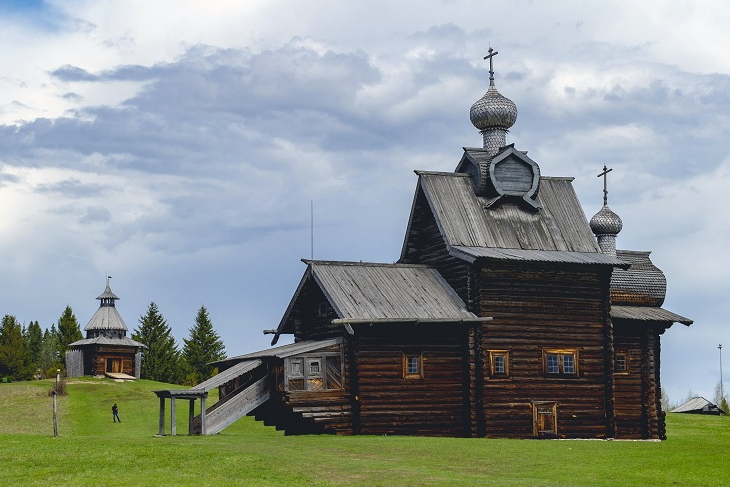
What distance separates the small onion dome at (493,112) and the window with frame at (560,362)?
→ 12.1m

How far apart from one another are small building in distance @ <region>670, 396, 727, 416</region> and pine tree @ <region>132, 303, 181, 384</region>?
4569 centimetres

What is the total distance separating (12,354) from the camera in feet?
335

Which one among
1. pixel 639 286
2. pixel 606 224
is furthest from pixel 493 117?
pixel 639 286

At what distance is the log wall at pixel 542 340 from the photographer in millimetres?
44219

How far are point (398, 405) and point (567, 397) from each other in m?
7.95

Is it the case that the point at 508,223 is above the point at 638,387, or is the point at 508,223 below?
above

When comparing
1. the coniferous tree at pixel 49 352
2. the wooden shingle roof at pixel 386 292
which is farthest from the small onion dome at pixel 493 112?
the coniferous tree at pixel 49 352

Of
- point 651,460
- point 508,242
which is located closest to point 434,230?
point 508,242

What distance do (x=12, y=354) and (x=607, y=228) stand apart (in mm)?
65853

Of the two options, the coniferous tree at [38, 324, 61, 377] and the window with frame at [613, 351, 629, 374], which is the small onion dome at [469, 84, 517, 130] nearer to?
the window with frame at [613, 351, 629, 374]

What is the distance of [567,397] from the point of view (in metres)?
45.6

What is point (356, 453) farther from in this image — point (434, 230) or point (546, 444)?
point (434, 230)

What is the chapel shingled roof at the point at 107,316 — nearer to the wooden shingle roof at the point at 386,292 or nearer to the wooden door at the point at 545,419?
the wooden shingle roof at the point at 386,292

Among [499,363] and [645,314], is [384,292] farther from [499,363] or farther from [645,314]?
[645,314]
